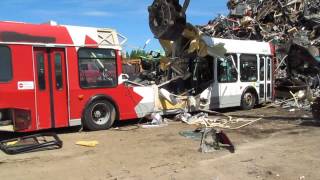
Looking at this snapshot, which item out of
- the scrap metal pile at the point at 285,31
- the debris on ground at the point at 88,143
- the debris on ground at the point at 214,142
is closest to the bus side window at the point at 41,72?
the debris on ground at the point at 88,143

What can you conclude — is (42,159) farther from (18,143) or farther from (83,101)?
(83,101)

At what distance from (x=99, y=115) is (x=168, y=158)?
433cm

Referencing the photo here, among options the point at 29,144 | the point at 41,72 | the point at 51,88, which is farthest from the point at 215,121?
the point at 29,144

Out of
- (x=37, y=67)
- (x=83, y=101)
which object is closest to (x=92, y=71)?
(x=83, y=101)

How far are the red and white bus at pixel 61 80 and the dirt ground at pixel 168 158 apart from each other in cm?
69

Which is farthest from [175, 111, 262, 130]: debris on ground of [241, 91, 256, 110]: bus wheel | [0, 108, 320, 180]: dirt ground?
[241, 91, 256, 110]: bus wheel

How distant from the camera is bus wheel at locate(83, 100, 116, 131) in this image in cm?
1255

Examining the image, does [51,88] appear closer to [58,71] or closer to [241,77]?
[58,71]

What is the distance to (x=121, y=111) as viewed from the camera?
13.3m

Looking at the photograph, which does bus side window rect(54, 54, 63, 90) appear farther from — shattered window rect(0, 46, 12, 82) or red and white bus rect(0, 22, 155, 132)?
shattered window rect(0, 46, 12, 82)

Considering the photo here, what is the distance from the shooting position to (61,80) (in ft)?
39.4

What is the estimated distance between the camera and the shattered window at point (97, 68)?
41.0 feet

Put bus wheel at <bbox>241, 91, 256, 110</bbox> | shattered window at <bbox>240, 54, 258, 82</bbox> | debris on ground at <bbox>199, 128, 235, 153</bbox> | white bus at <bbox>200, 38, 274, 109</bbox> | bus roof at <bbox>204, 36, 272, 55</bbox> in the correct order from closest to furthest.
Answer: debris on ground at <bbox>199, 128, 235, 153</bbox> → bus roof at <bbox>204, 36, 272, 55</bbox> → white bus at <bbox>200, 38, 274, 109</bbox> → shattered window at <bbox>240, 54, 258, 82</bbox> → bus wheel at <bbox>241, 91, 256, 110</bbox>

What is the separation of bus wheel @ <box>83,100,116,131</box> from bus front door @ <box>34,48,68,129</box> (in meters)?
0.63
